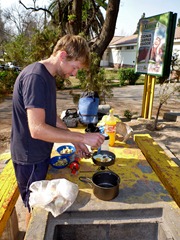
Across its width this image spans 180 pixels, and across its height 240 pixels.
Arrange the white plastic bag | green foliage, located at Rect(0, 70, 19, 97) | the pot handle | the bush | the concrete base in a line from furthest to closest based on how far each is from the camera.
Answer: the bush, the concrete base, green foliage, located at Rect(0, 70, 19, 97), the pot handle, the white plastic bag

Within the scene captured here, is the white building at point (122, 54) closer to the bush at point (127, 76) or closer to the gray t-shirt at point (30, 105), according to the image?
the bush at point (127, 76)

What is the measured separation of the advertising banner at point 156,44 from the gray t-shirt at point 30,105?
448cm

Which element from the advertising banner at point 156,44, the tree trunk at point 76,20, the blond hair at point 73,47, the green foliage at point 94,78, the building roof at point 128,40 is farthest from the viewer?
the building roof at point 128,40

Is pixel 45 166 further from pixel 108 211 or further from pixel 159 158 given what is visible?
pixel 159 158

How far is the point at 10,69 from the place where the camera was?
6.84 m

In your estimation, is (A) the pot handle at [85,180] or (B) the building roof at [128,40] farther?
(B) the building roof at [128,40]

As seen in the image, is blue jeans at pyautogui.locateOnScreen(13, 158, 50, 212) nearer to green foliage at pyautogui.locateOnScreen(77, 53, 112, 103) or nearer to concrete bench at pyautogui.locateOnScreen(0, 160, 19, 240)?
concrete bench at pyautogui.locateOnScreen(0, 160, 19, 240)

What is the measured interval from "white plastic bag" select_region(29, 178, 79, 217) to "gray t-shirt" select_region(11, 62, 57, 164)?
1.15ft

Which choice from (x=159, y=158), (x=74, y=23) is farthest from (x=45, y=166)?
(x=74, y=23)

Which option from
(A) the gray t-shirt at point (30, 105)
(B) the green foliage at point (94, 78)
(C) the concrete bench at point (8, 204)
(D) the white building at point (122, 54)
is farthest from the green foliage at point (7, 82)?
(D) the white building at point (122, 54)

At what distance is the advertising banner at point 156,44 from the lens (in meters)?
5.33

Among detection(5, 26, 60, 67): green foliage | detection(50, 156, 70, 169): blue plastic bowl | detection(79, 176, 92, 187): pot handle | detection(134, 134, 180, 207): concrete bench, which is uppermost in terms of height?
detection(5, 26, 60, 67): green foliage

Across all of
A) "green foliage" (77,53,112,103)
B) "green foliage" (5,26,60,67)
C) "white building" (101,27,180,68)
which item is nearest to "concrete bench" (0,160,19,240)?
"green foliage" (77,53,112,103)

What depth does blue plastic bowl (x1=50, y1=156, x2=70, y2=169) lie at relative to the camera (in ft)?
6.79
